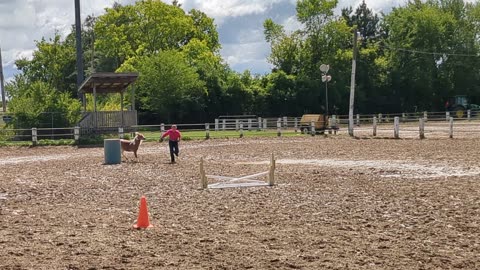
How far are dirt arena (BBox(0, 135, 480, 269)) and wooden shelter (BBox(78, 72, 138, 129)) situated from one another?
1511 centimetres

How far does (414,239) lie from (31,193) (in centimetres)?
889

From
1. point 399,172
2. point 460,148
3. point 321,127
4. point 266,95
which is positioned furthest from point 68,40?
point 399,172

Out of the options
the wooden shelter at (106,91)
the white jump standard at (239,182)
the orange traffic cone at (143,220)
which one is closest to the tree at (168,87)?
the wooden shelter at (106,91)

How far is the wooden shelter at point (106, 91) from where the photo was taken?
3297 centimetres

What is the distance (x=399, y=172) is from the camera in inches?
631

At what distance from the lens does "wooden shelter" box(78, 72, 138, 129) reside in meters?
33.0

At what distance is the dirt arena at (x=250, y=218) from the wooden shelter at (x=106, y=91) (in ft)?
49.6

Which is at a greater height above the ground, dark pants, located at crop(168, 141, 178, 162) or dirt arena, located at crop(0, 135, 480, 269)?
dark pants, located at crop(168, 141, 178, 162)

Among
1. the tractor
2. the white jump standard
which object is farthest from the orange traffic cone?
the tractor

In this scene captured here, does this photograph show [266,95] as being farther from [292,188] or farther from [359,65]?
[292,188]

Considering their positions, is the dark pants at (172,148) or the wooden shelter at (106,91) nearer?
the dark pants at (172,148)

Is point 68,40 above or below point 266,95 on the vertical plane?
above

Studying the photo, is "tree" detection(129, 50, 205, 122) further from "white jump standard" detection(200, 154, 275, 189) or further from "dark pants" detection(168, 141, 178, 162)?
"white jump standard" detection(200, 154, 275, 189)

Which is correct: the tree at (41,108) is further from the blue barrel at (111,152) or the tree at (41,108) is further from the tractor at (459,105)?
the tractor at (459,105)
